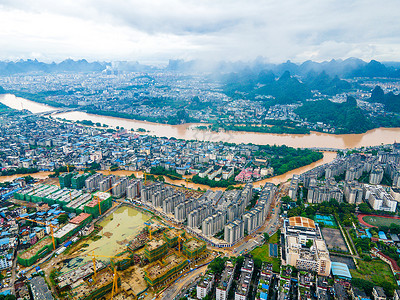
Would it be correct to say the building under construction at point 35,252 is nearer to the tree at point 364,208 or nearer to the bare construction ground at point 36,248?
the bare construction ground at point 36,248

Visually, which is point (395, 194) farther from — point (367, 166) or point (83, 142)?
point (83, 142)

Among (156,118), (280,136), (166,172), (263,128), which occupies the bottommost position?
(166,172)

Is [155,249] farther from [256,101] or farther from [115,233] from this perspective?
[256,101]

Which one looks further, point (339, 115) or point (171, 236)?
point (339, 115)

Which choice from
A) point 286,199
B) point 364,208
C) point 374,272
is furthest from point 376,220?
point 374,272

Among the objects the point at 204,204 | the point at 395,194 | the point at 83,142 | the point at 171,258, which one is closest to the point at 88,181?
the point at 204,204

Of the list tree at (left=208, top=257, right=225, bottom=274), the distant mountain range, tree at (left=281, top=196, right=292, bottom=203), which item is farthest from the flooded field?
the distant mountain range

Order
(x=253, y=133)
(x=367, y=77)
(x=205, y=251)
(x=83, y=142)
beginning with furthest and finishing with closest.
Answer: (x=367, y=77)
(x=253, y=133)
(x=83, y=142)
(x=205, y=251)
